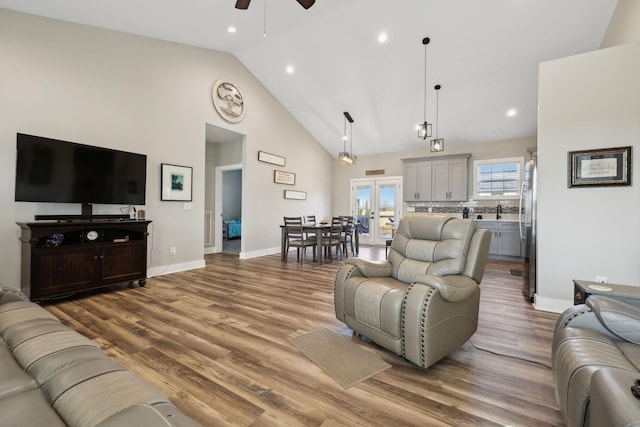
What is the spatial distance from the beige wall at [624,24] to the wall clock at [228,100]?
574 cm

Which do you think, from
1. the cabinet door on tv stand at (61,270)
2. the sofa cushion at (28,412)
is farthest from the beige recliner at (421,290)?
the cabinet door on tv stand at (61,270)

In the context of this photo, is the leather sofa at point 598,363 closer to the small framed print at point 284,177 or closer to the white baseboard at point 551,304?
the white baseboard at point 551,304

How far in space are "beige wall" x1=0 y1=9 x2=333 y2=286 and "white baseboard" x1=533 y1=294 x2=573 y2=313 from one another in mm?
4997

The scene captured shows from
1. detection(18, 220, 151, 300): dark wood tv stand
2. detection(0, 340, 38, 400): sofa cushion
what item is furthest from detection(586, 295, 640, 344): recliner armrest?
detection(18, 220, 151, 300): dark wood tv stand

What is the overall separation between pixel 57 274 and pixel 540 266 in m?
5.35

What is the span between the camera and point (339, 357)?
205cm

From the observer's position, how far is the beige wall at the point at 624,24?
10.0 ft

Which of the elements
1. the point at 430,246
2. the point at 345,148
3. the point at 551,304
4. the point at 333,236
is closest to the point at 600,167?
the point at 551,304

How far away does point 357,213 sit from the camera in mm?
8953

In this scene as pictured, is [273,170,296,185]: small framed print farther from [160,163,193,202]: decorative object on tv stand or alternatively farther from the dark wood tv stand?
the dark wood tv stand

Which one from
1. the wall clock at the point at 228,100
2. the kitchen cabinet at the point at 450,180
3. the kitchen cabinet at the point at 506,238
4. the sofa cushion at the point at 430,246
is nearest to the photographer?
the sofa cushion at the point at 430,246

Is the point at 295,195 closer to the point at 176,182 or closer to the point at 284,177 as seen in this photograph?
the point at 284,177

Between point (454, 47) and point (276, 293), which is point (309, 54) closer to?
point (454, 47)

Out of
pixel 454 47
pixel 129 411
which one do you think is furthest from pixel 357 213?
pixel 129 411
